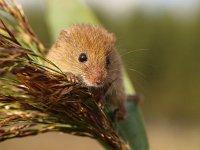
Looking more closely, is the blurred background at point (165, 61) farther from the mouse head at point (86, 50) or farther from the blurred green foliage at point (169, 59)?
the mouse head at point (86, 50)

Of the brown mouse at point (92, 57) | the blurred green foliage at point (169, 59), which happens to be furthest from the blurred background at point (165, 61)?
the brown mouse at point (92, 57)

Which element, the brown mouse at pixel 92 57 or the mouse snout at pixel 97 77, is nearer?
the mouse snout at pixel 97 77

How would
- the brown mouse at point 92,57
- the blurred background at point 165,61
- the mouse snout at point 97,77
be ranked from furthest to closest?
the blurred background at point 165,61
the brown mouse at point 92,57
the mouse snout at point 97,77

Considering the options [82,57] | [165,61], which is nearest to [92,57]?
[82,57]

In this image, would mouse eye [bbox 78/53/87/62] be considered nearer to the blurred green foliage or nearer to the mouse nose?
the mouse nose

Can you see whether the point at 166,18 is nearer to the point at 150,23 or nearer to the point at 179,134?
the point at 150,23

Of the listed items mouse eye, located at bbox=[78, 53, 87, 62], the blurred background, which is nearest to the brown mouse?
mouse eye, located at bbox=[78, 53, 87, 62]

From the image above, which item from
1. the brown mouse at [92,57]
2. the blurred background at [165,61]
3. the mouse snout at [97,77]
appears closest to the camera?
the mouse snout at [97,77]

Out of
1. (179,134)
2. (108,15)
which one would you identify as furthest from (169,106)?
(108,15)
